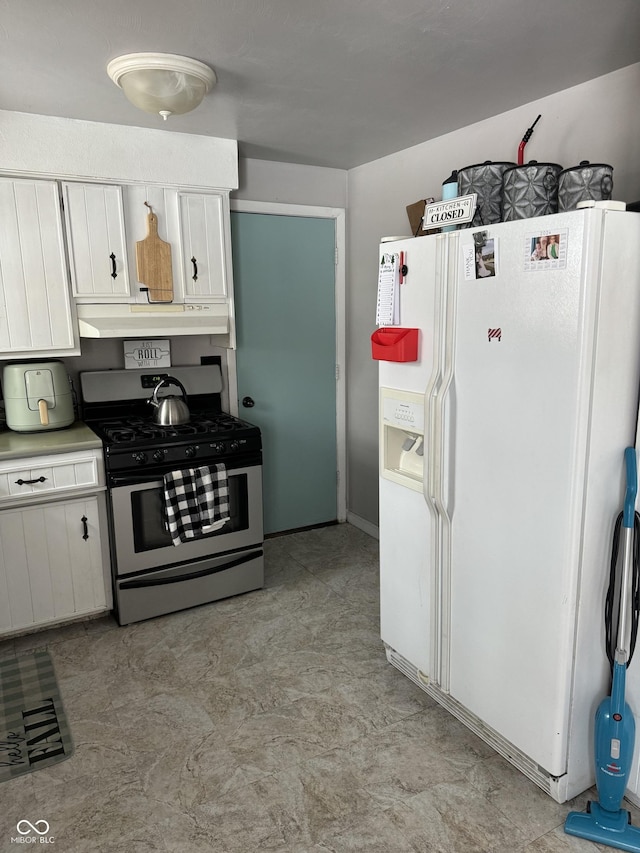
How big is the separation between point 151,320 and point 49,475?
93cm

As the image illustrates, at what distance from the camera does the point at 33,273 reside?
2924mm

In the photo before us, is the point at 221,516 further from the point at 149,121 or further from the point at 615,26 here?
the point at 615,26

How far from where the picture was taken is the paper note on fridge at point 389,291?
228 centimetres

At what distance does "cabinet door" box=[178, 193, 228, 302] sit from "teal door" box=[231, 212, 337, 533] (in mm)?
399

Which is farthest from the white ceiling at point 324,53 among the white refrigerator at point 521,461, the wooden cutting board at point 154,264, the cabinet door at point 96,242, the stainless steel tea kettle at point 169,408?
the stainless steel tea kettle at point 169,408

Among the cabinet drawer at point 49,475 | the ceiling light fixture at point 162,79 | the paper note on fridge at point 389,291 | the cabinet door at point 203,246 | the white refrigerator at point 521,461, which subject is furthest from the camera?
the cabinet door at point 203,246

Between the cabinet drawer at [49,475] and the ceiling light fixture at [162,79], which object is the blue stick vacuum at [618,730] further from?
the cabinet drawer at [49,475]

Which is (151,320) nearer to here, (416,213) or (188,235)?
(188,235)

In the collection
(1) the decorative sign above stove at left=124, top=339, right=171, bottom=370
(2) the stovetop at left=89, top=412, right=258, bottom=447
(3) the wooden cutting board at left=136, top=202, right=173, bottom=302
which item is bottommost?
(2) the stovetop at left=89, top=412, right=258, bottom=447

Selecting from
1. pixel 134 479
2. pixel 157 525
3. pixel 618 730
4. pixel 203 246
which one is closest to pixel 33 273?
pixel 203 246

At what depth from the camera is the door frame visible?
377 cm

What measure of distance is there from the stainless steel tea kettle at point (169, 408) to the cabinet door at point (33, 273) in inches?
22.2

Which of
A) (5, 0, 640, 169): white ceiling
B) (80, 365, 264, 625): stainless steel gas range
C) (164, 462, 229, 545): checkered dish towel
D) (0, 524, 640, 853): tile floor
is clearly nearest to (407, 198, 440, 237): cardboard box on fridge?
(5, 0, 640, 169): white ceiling

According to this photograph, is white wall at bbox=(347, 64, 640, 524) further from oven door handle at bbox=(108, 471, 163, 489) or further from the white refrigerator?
oven door handle at bbox=(108, 471, 163, 489)
